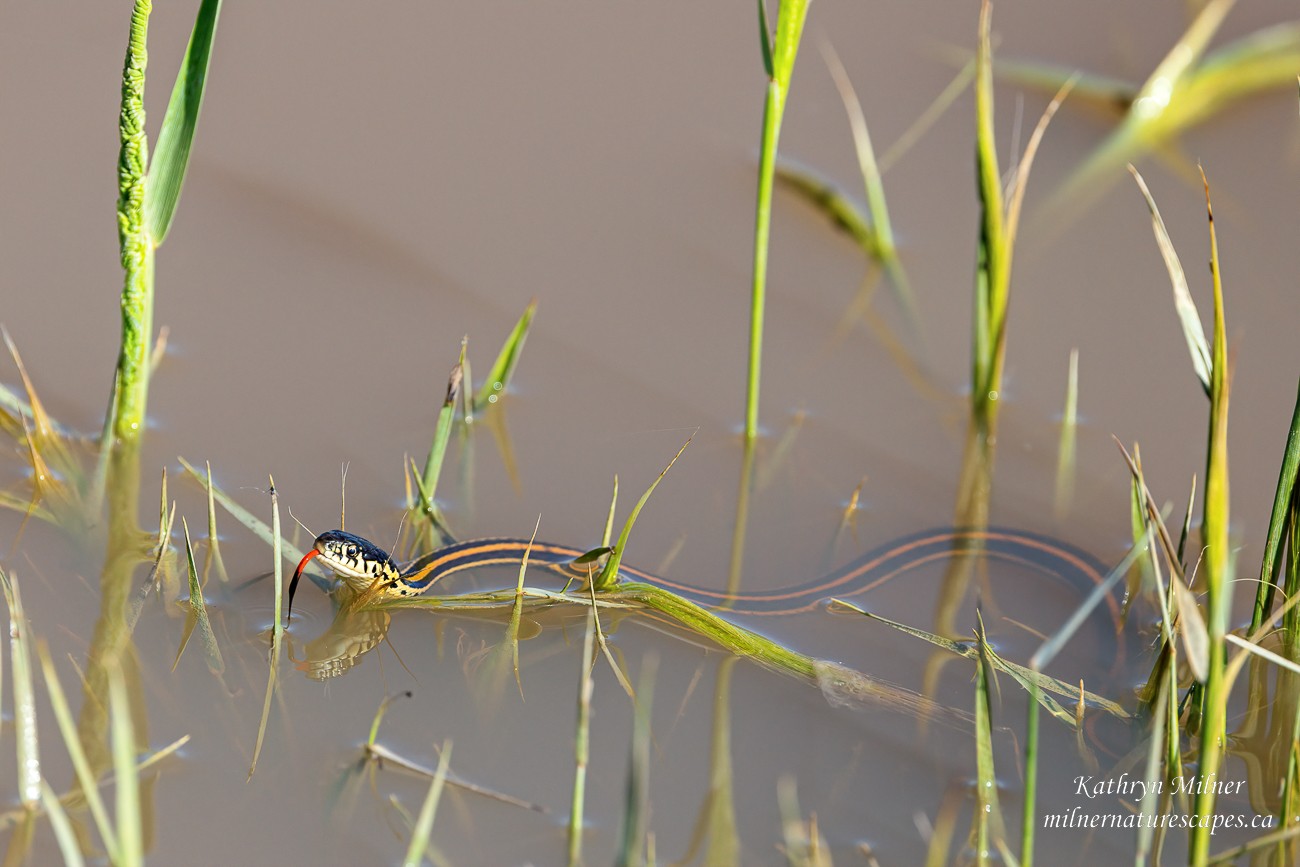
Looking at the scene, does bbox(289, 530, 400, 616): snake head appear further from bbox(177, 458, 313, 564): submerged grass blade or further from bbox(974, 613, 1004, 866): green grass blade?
bbox(974, 613, 1004, 866): green grass blade

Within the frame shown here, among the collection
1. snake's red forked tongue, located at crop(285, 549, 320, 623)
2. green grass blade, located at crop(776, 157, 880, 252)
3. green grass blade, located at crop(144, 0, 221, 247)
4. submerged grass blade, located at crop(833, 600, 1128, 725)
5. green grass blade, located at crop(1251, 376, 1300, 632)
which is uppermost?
green grass blade, located at crop(776, 157, 880, 252)

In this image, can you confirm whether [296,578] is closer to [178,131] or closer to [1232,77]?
[178,131]

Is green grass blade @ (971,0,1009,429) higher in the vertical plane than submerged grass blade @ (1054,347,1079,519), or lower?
higher

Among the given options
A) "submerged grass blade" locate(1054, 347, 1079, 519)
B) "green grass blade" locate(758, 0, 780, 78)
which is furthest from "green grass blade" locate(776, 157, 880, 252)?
"green grass blade" locate(758, 0, 780, 78)

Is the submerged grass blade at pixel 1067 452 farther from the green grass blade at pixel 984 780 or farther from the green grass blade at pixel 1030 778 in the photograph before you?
the green grass blade at pixel 1030 778

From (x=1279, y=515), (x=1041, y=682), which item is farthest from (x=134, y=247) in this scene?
(x=1279, y=515)

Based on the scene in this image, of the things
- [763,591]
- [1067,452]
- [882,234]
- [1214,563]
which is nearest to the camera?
[1214,563]

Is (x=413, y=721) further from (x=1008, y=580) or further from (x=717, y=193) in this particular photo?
(x=717, y=193)
